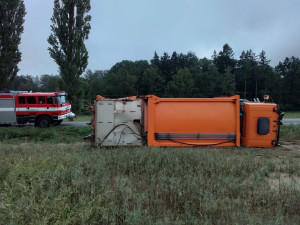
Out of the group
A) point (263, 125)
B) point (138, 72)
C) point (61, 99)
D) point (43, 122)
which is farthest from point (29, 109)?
point (138, 72)

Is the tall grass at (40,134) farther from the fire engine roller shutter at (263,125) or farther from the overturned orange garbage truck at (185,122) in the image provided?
the fire engine roller shutter at (263,125)

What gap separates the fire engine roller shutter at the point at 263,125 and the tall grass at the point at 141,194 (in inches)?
104

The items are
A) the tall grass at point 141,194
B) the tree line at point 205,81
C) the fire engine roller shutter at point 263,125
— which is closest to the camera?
the tall grass at point 141,194

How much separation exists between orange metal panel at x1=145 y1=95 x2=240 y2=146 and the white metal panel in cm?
46

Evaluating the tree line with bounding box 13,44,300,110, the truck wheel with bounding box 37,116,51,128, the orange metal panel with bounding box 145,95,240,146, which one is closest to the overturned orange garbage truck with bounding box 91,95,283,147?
the orange metal panel with bounding box 145,95,240,146

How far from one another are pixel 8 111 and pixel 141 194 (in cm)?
1892

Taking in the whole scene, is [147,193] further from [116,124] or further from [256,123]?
[256,123]

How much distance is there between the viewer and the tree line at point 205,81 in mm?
75438

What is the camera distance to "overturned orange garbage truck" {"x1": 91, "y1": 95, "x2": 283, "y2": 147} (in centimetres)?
812

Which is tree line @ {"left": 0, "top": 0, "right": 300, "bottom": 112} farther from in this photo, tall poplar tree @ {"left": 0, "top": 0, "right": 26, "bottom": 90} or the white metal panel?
the white metal panel

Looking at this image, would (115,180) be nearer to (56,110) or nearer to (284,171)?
(284,171)

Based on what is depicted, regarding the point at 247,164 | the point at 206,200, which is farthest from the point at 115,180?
the point at 247,164

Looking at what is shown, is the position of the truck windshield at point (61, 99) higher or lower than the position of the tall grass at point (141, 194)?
higher

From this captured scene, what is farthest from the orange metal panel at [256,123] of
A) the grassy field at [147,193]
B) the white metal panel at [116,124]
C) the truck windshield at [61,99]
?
the truck windshield at [61,99]
